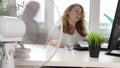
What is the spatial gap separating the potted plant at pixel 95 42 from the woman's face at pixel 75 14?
1.35 meters

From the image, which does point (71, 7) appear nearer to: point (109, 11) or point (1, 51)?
point (109, 11)

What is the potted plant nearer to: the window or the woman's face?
the woman's face

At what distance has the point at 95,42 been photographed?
45.6 inches

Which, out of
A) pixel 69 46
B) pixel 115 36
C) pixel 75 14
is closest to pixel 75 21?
pixel 75 14

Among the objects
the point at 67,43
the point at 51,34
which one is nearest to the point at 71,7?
the point at 67,43

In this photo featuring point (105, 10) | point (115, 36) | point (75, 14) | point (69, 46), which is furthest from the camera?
point (105, 10)

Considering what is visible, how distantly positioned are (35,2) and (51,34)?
0.17 m

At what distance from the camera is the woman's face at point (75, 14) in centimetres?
252

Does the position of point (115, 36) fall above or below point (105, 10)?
below

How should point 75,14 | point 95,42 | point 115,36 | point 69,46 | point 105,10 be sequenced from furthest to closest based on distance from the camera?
point 105,10 < point 75,14 < point 69,46 < point 115,36 < point 95,42

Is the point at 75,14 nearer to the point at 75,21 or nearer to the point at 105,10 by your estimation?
the point at 75,21

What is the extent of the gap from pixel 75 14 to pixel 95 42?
1.39 metres

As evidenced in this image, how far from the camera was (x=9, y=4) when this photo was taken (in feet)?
3.01

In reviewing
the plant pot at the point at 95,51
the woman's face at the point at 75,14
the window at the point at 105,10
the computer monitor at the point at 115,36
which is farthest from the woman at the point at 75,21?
the plant pot at the point at 95,51
